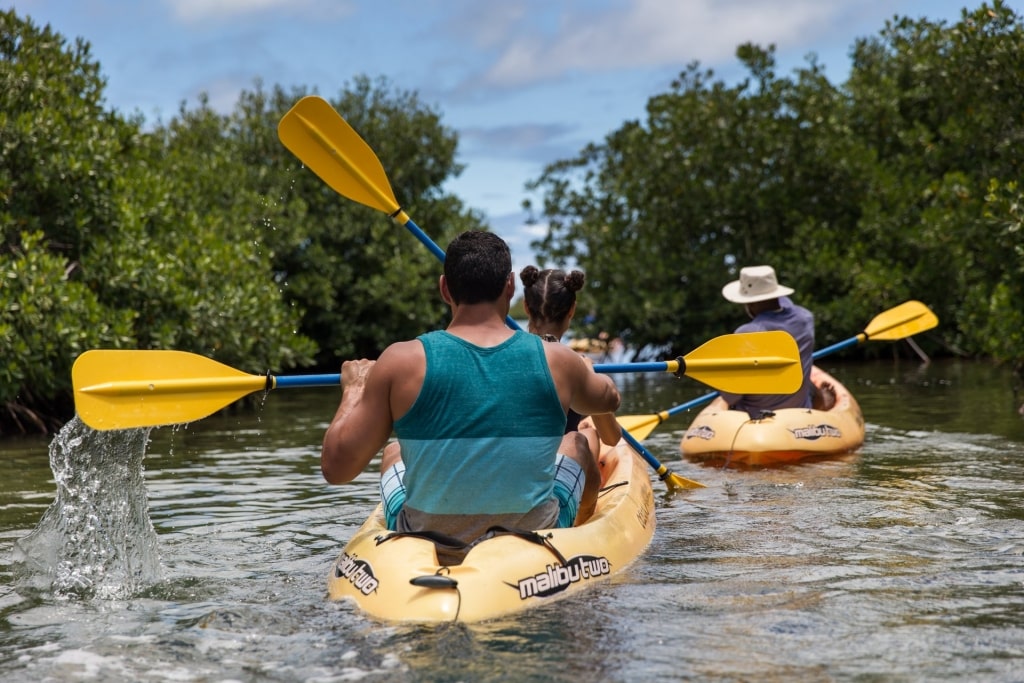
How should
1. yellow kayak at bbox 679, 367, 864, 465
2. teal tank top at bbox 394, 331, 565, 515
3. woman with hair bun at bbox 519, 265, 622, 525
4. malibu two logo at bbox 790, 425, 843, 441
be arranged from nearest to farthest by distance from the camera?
teal tank top at bbox 394, 331, 565, 515 < woman with hair bun at bbox 519, 265, 622, 525 < yellow kayak at bbox 679, 367, 864, 465 < malibu two logo at bbox 790, 425, 843, 441

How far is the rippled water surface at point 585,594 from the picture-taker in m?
3.37

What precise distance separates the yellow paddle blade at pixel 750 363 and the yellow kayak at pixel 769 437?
94.4 inches

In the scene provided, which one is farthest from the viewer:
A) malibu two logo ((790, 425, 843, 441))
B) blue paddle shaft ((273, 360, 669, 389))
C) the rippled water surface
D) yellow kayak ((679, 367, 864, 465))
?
malibu two logo ((790, 425, 843, 441))

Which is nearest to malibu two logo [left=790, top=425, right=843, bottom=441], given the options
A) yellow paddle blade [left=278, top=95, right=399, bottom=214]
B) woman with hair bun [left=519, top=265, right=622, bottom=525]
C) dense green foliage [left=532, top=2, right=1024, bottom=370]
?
woman with hair bun [left=519, top=265, right=622, bottom=525]

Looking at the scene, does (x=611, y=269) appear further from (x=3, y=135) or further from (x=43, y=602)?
(x=43, y=602)

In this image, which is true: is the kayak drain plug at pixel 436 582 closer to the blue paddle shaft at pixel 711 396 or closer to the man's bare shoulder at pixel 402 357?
the man's bare shoulder at pixel 402 357

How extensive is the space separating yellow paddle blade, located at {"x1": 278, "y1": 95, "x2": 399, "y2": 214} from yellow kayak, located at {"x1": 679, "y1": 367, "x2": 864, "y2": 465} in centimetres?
320

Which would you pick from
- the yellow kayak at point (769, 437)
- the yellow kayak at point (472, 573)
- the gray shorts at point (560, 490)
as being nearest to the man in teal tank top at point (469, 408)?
the yellow kayak at point (472, 573)

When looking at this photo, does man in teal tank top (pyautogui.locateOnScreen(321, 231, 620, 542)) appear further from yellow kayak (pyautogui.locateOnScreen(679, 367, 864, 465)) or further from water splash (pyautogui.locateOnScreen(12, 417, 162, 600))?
yellow kayak (pyautogui.locateOnScreen(679, 367, 864, 465))

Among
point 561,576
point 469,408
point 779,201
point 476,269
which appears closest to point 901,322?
point 561,576

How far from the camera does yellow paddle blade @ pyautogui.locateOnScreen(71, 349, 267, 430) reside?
14.3ft

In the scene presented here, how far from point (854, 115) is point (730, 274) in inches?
142

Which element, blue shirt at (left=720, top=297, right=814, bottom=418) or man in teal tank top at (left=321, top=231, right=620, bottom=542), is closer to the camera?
man in teal tank top at (left=321, top=231, right=620, bottom=542)

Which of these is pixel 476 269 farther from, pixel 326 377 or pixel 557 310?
pixel 557 310
